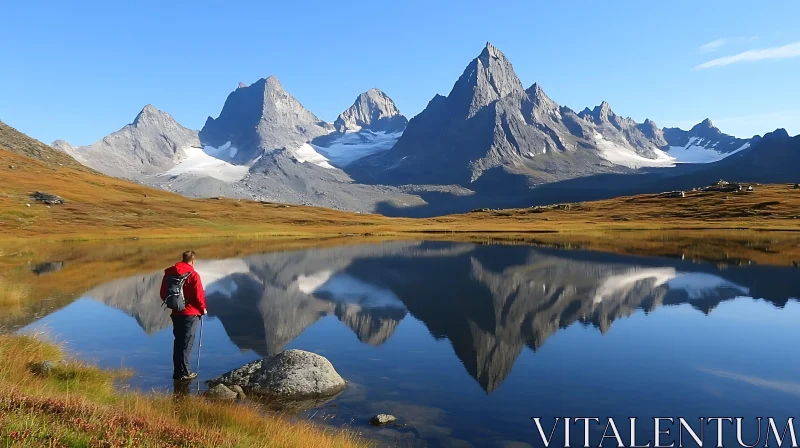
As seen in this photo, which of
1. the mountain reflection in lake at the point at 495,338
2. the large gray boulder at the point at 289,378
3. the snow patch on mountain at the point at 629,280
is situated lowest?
the snow patch on mountain at the point at 629,280

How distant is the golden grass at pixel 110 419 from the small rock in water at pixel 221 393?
1012 mm

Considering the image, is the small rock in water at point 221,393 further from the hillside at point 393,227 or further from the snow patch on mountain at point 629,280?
the hillside at point 393,227

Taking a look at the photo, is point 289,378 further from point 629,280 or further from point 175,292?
point 629,280

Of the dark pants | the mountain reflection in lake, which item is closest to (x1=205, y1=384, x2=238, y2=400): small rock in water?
the dark pants

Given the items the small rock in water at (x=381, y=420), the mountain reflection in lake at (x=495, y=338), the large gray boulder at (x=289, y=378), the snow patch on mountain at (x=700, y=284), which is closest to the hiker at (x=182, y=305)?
the mountain reflection in lake at (x=495, y=338)

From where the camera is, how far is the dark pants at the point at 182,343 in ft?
58.4

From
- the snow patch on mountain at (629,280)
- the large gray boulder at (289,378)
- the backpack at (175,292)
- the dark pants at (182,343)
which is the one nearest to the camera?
the large gray boulder at (289,378)

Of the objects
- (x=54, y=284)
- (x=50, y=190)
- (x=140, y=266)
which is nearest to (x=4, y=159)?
(x=50, y=190)

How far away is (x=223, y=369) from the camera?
19766 mm

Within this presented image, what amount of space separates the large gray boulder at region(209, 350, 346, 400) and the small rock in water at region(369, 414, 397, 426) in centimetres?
275

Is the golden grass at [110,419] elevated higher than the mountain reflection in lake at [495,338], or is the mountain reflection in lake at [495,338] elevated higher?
the golden grass at [110,419]

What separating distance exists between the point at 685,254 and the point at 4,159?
20389 cm

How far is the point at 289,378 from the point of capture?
17203 millimetres

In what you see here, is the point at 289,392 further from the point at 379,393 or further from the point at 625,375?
the point at 625,375
